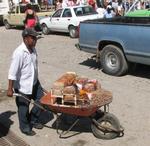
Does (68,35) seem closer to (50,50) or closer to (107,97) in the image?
(50,50)

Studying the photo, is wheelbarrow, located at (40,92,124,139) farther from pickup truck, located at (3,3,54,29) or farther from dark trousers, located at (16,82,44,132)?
pickup truck, located at (3,3,54,29)

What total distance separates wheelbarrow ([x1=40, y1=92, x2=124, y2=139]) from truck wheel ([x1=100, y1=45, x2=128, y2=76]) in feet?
13.2

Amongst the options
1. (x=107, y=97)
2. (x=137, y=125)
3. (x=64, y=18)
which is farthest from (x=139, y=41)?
(x=64, y=18)

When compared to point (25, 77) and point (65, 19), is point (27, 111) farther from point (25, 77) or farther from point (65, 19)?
point (65, 19)

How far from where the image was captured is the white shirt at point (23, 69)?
6.60m

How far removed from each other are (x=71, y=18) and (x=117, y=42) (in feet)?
30.0

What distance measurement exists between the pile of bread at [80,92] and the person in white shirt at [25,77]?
511 mm

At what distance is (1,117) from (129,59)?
→ 147 inches

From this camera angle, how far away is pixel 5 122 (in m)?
7.93

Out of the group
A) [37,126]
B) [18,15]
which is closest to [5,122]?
[37,126]

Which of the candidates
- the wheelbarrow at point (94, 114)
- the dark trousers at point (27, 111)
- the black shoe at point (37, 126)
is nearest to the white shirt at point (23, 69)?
the dark trousers at point (27, 111)

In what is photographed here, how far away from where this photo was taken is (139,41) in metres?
9.86

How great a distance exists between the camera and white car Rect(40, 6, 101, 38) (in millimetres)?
19250

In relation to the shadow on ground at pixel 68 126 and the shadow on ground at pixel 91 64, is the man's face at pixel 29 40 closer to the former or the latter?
the shadow on ground at pixel 68 126
